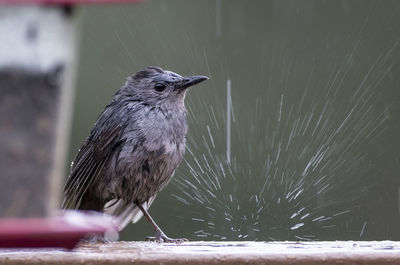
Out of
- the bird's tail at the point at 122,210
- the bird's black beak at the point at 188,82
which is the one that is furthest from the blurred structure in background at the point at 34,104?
the bird's tail at the point at 122,210

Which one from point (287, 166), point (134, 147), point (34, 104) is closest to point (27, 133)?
point (34, 104)

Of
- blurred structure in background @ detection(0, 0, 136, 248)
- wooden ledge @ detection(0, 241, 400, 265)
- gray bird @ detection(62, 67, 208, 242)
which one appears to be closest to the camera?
blurred structure in background @ detection(0, 0, 136, 248)

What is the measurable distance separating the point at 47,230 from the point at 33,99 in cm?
47

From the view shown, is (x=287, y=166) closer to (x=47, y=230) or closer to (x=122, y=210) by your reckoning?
(x=122, y=210)

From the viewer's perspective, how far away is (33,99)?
2725mm

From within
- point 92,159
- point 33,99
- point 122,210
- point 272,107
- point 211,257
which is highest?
point 33,99

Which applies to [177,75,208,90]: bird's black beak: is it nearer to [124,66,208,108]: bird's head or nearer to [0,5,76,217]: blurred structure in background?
[124,66,208,108]: bird's head

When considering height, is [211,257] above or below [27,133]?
below

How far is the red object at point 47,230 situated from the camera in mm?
2422

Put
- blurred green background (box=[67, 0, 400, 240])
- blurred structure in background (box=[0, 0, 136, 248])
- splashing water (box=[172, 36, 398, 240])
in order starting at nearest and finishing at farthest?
1. blurred structure in background (box=[0, 0, 136, 248])
2. splashing water (box=[172, 36, 398, 240])
3. blurred green background (box=[67, 0, 400, 240])

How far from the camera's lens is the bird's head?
580cm

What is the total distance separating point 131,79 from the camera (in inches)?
236

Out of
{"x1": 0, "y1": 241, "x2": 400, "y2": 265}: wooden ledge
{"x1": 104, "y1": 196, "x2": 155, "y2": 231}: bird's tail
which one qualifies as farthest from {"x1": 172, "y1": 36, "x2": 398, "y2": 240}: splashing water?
{"x1": 0, "y1": 241, "x2": 400, "y2": 265}: wooden ledge

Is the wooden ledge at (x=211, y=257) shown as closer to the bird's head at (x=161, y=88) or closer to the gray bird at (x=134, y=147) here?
the gray bird at (x=134, y=147)
